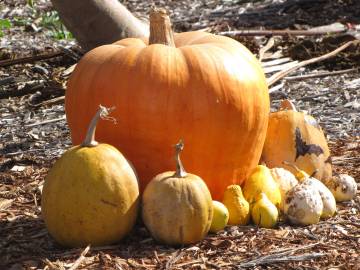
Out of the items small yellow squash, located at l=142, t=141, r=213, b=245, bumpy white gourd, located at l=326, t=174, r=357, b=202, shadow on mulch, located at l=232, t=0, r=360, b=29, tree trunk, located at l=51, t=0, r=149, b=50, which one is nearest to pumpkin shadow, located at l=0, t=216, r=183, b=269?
small yellow squash, located at l=142, t=141, r=213, b=245

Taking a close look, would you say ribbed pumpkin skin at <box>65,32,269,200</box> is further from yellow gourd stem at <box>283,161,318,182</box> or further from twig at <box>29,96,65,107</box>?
twig at <box>29,96,65,107</box>

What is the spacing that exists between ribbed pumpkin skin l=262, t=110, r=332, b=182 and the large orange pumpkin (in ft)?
1.18

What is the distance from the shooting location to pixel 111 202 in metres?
3.87

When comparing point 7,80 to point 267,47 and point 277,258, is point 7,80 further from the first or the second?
point 277,258

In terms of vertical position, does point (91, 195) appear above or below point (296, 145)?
above

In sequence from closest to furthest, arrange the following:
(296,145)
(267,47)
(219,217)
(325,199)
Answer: (219,217) < (325,199) < (296,145) < (267,47)

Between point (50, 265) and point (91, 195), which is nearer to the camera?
point (50, 265)

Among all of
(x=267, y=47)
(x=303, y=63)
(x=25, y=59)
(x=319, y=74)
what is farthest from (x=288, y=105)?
(x=267, y=47)

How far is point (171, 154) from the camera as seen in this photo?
4.27 metres

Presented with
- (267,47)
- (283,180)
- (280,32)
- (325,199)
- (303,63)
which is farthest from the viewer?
(280,32)

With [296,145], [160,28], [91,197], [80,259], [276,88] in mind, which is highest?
[160,28]

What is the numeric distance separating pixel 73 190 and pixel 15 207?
103 cm

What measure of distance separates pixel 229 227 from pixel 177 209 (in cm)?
47

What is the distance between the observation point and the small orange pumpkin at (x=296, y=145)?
486cm
